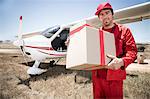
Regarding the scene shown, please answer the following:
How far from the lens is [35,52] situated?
5281mm

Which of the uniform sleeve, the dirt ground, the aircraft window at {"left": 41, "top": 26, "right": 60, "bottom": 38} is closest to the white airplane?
the aircraft window at {"left": 41, "top": 26, "right": 60, "bottom": 38}

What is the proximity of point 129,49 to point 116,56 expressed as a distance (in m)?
0.15

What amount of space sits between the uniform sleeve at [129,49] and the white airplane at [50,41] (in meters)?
3.79

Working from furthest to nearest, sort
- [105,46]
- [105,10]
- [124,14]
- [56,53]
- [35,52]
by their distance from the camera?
[124,14], [56,53], [35,52], [105,10], [105,46]

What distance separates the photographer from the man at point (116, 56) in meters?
1.56

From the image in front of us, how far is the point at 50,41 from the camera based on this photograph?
5.59 meters

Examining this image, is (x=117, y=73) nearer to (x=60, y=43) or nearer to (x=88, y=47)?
(x=88, y=47)

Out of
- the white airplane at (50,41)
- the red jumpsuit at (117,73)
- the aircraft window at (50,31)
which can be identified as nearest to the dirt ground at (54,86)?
the white airplane at (50,41)

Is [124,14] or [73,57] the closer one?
[73,57]

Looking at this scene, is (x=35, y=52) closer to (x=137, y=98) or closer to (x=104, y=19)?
(x=137, y=98)

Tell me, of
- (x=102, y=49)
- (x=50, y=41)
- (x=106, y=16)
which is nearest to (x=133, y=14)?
(x=50, y=41)

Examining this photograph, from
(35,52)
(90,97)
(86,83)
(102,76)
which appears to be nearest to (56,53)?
(35,52)

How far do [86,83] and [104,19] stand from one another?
9.02 ft

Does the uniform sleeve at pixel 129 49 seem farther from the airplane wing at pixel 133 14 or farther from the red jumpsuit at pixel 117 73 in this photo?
the airplane wing at pixel 133 14
